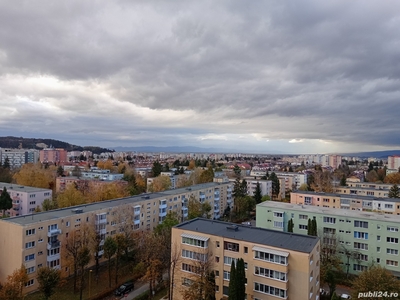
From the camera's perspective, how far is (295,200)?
137 ft

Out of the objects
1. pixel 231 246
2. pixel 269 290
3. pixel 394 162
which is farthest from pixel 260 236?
pixel 394 162

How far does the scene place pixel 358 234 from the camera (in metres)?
26.1

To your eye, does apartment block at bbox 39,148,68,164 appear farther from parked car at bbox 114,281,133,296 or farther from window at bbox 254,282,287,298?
window at bbox 254,282,287,298

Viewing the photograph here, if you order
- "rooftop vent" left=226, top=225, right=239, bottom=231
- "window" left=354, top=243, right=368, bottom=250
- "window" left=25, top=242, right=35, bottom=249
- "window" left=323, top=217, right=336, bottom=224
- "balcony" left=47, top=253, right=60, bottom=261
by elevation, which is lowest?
"balcony" left=47, top=253, right=60, bottom=261

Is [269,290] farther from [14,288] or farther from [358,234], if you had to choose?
[14,288]

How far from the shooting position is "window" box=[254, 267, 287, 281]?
53.0ft

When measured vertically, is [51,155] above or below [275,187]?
above

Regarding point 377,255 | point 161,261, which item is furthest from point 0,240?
point 377,255

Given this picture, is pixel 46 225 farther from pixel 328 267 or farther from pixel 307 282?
pixel 328 267

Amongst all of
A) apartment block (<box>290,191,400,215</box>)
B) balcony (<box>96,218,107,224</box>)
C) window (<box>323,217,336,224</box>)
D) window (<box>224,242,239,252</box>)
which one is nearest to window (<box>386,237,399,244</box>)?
window (<box>323,217,336,224</box>)

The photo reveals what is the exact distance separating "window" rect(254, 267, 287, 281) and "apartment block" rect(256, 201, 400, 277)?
41.9 feet

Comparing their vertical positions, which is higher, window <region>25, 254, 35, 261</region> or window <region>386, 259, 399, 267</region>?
window <region>25, 254, 35, 261</region>

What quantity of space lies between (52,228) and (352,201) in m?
37.1

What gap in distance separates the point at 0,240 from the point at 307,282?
22218mm
